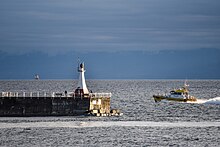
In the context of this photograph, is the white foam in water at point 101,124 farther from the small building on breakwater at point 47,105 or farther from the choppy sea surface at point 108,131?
the small building on breakwater at point 47,105

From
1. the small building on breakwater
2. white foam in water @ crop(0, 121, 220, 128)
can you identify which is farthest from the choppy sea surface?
the small building on breakwater

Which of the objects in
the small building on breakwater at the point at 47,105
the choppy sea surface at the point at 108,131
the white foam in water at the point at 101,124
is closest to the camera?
the choppy sea surface at the point at 108,131

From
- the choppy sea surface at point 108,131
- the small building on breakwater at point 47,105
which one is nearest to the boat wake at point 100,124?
the choppy sea surface at point 108,131

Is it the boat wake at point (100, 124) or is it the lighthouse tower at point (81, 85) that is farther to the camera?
the lighthouse tower at point (81, 85)

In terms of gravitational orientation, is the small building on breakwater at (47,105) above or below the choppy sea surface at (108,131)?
above

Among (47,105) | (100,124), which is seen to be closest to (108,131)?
(100,124)

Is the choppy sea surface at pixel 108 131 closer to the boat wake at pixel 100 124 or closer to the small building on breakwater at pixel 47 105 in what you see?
the boat wake at pixel 100 124

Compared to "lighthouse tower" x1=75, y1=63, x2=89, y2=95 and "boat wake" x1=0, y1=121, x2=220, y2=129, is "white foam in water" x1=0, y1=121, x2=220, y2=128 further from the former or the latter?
"lighthouse tower" x1=75, y1=63, x2=89, y2=95

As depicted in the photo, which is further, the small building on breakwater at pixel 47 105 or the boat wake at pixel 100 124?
the small building on breakwater at pixel 47 105

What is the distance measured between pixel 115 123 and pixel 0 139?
2459 cm

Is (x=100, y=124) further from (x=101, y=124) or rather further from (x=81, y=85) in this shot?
(x=81, y=85)

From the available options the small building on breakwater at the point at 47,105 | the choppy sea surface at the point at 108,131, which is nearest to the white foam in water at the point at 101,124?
the choppy sea surface at the point at 108,131

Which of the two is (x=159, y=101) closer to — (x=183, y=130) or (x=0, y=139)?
(x=183, y=130)

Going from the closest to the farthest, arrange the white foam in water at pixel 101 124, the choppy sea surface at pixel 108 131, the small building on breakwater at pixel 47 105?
the choppy sea surface at pixel 108 131, the white foam in water at pixel 101 124, the small building on breakwater at pixel 47 105
